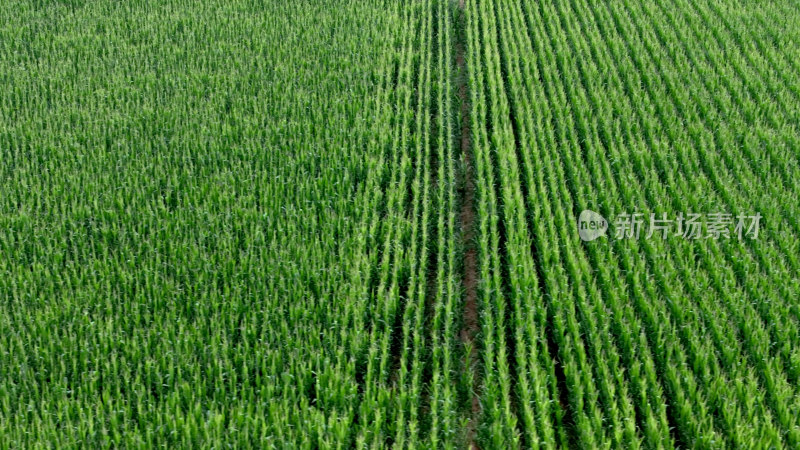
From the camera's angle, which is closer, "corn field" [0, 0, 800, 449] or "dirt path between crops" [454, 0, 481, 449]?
"corn field" [0, 0, 800, 449]

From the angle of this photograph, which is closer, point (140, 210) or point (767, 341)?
point (767, 341)

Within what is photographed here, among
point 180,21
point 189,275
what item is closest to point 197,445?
point 189,275

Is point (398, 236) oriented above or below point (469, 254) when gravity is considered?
above

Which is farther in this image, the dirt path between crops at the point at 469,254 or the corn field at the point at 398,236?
the dirt path between crops at the point at 469,254

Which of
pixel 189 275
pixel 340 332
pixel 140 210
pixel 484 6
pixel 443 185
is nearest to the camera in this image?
pixel 340 332

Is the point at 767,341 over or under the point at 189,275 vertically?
under

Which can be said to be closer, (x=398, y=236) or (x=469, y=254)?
(x=398, y=236)

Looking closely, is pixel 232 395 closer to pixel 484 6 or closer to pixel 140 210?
pixel 140 210

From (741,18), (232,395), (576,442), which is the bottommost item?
(576,442)
